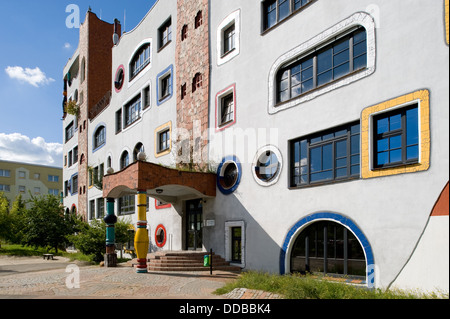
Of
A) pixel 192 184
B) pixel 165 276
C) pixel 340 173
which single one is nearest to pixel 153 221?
pixel 192 184

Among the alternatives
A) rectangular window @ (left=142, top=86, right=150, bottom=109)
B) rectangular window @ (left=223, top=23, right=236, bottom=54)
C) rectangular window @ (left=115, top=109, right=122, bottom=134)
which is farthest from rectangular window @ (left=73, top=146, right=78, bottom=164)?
rectangular window @ (left=223, top=23, right=236, bottom=54)

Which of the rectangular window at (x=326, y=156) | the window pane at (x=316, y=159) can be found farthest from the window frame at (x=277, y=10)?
the window pane at (x=316, y=159)

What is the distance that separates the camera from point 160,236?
22078mm

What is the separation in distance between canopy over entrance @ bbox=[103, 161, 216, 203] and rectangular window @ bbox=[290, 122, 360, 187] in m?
4.71

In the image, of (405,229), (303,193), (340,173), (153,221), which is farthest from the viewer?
(153,221)

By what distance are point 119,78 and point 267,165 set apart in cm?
1820

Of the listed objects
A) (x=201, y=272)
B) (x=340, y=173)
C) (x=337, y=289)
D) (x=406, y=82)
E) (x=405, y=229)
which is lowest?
(x=201, y=272)

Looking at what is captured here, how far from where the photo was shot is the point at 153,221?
74.6ft

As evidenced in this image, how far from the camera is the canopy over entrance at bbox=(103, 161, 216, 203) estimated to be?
1557 cm

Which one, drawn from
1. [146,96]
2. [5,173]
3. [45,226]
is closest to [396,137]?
[146,96]

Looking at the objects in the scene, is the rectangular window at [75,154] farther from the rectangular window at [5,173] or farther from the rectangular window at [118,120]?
the rectangular window at [5,173]

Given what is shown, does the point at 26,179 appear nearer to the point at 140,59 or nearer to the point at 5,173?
the point at 5,173
